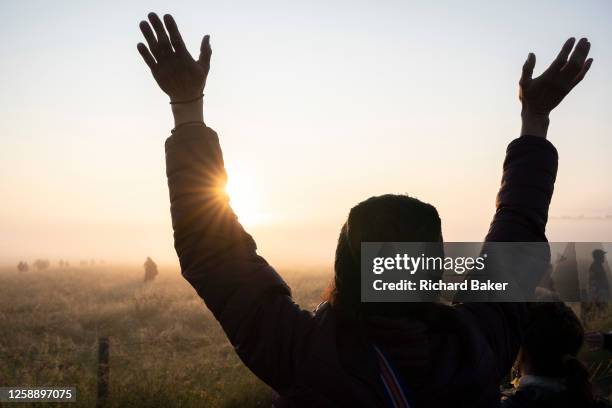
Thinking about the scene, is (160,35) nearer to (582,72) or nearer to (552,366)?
(582,72)

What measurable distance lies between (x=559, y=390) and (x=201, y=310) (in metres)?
18.3

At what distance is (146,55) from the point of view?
5.83ft

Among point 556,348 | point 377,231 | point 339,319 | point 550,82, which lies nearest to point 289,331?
point 339,319

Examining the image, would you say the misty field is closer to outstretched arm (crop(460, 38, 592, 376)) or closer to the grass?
the grass

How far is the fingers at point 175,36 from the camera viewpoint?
1.70m

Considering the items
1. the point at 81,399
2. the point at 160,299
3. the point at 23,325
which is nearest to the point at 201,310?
the point at 160,299

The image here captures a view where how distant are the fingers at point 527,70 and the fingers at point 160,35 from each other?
1253 millimetres

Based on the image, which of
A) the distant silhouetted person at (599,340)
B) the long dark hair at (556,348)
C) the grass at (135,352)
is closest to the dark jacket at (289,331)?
the long dark hair at (556,348)

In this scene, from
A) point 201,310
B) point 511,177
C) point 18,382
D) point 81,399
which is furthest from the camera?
point 201,310

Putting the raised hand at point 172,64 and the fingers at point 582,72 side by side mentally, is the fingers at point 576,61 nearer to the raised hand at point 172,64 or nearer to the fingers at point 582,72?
the fingers at point 582,72

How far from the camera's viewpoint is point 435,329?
1590 millimetres

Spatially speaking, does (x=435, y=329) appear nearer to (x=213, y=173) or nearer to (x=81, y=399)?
(x=213, y=173)

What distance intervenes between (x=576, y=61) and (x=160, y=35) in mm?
1431

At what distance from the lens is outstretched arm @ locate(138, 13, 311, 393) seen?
1.46m
